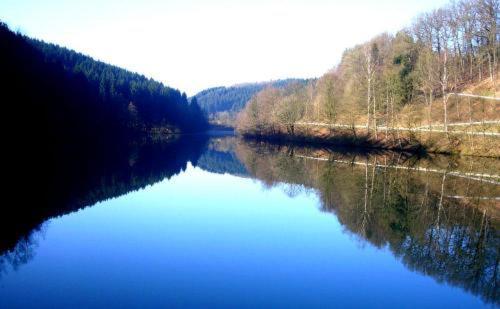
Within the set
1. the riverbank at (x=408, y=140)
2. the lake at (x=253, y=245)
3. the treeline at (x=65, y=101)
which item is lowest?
the lake at (x=253, y=245)

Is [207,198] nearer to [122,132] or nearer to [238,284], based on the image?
[238,284]

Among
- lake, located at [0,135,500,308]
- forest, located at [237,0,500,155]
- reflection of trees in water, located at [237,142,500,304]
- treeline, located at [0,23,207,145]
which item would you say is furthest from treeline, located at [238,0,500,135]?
treeline, located at [0,23,207,145]

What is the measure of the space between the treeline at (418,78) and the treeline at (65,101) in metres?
37.8

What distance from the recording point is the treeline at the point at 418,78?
5583cm

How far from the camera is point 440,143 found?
49.0 metres

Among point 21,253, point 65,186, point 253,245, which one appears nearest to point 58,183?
point 65,186

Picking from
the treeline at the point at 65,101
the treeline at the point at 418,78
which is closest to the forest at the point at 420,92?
the treeline at the point at 418,78

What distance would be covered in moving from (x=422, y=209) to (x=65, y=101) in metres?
58.7

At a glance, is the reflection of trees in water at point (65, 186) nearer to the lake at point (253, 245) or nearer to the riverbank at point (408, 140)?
the lake at point (253, 245)

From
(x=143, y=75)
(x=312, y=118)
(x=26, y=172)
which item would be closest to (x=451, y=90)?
(x=312, y=118)

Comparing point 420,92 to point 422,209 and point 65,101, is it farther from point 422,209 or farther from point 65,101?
point 65,101

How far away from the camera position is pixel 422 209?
20609 mm

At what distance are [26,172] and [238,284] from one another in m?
24.6

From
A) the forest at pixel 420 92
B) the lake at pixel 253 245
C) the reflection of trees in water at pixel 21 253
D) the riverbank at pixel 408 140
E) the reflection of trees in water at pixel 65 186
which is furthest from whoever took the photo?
the forest at pixel 420 92
